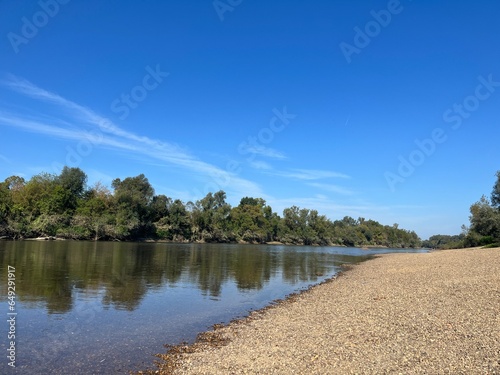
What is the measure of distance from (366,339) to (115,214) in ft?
378

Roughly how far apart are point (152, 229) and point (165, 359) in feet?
396

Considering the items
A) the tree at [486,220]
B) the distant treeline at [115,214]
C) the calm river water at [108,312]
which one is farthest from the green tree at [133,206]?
the tree at [486,220]

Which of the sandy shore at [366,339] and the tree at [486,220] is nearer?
the sandy shore at [366,339]

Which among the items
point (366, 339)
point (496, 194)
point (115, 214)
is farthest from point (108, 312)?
point (115, 214)

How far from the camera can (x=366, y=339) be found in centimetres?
1182

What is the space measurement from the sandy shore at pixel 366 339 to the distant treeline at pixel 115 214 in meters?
88.8

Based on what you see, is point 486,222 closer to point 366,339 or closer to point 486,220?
point 486,220

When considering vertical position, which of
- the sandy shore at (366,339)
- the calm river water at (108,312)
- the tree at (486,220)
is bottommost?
the calm river water at (108,312)

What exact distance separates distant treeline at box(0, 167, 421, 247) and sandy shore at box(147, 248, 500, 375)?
8879 cm

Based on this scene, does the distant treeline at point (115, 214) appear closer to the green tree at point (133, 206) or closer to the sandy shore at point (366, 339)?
the green tree at point (133, 206)

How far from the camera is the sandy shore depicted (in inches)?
376

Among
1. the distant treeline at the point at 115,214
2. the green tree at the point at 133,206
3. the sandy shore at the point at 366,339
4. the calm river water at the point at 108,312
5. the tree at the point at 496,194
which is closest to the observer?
the sandy shore at the point at 366,339

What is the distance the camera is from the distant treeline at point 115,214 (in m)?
92.4

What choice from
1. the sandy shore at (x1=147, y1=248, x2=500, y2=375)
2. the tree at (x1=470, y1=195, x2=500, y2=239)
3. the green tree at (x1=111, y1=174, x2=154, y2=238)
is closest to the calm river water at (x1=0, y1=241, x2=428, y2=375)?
the sandy shore at (x1=147, y1=248, x2=500, y2=375)
